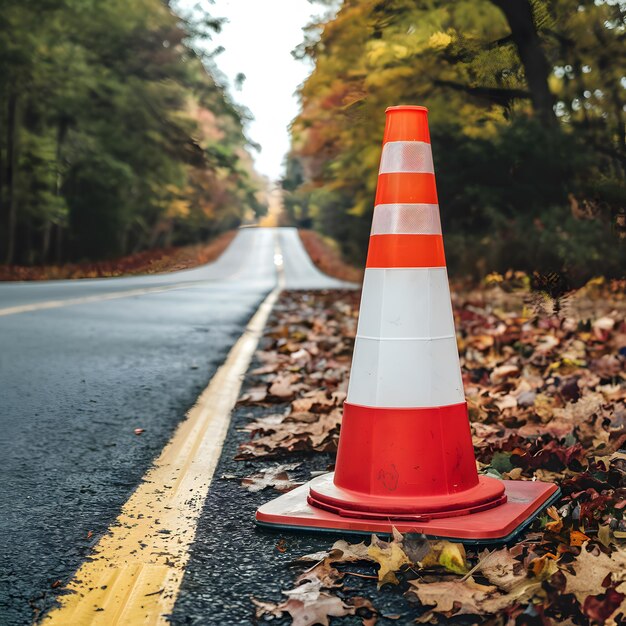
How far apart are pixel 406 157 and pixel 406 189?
122 mm

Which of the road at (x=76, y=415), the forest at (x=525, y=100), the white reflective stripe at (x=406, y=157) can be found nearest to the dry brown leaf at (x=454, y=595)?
the road at (x=76, y=415)

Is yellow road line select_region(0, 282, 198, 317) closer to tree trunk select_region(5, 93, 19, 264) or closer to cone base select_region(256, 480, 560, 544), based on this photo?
cone base select_region(256, 480, 560, 544)

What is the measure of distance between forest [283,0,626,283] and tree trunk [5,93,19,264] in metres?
25.2

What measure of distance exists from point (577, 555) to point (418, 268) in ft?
3.71

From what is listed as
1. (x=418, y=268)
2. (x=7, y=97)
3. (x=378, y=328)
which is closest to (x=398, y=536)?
(x=378, y=328)

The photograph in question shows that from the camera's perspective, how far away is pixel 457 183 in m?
9.53

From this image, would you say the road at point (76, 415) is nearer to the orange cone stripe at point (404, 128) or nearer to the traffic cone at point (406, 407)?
the traffic cone at point (406, 407)

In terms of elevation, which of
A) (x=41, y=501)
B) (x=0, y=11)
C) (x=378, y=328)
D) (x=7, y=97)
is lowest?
(x=41, y=501)

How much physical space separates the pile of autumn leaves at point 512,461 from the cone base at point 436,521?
5 centimetres

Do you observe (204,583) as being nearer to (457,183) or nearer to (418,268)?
(418,268)

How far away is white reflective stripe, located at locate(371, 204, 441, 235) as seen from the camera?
10.8ft

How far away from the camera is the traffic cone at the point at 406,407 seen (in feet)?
9.73

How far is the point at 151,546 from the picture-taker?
2775mm

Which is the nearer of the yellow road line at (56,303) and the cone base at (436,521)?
the cone base at (436,521)
